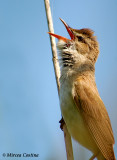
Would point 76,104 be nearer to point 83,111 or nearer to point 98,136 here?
point 83,111

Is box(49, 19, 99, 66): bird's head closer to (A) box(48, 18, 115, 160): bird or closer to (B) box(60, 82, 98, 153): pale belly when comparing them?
(A) box(48, 18, 115, 160): bird

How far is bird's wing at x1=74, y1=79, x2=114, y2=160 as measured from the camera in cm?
372

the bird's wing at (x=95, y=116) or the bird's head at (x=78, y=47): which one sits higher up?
the bird's head at (x=78, y=47)

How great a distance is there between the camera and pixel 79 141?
389 centimetres

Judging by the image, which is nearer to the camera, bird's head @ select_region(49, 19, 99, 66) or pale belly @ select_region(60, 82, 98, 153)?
pale belly @ select_region(60, 82, 98, 153)

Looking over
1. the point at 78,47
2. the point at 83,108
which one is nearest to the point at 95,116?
the point at 83,108

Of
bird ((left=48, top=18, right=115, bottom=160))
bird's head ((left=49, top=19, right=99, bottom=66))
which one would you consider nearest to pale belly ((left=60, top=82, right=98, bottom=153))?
bird ((left=48, top=18, right=115, bottom=160))

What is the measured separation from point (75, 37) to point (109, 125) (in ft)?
4.85

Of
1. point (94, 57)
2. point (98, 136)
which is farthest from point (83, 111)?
point (94, 57)

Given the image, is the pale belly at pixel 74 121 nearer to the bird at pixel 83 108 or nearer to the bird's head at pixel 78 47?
the bird at pixel 83 108

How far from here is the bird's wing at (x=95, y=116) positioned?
3.72 metres

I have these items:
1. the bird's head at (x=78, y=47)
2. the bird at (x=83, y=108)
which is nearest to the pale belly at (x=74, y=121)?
the bird at (x=83, y=108)

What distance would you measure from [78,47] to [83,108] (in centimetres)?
110

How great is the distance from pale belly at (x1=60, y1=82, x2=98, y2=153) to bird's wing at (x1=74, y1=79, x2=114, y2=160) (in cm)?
7
